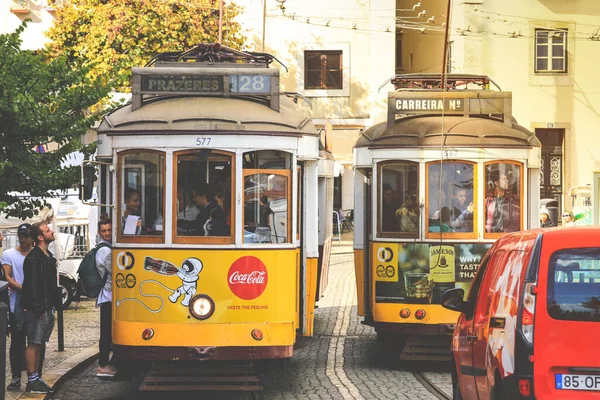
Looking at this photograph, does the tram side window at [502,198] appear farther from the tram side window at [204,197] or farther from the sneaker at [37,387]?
the sneaker at [37,387]

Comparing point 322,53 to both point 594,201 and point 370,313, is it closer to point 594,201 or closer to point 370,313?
point 594,201

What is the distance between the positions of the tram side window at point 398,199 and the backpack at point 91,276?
377 cm

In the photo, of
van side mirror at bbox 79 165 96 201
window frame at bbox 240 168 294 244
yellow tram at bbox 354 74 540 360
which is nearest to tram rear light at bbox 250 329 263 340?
window frame at bbox 240 168 294 244

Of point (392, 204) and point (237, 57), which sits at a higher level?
point (237, 57)

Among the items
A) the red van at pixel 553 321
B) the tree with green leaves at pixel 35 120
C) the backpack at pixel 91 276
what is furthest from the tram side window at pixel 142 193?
the red van at pixel 553 321

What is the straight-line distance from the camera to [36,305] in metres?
12.1

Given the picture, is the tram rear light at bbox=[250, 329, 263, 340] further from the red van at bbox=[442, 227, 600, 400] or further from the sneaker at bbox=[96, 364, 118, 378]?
the red van at bbox=[442, 227, 600, 400]

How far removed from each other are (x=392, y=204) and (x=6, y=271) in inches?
178

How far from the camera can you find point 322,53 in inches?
1684

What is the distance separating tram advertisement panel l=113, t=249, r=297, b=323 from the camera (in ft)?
37.3

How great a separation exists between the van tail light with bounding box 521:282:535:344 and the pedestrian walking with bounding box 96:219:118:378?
18.3 feet

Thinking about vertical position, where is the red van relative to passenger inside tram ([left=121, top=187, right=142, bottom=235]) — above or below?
below

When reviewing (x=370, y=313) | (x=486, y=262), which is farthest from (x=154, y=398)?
(x=486, y=262)

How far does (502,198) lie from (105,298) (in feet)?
15.9
